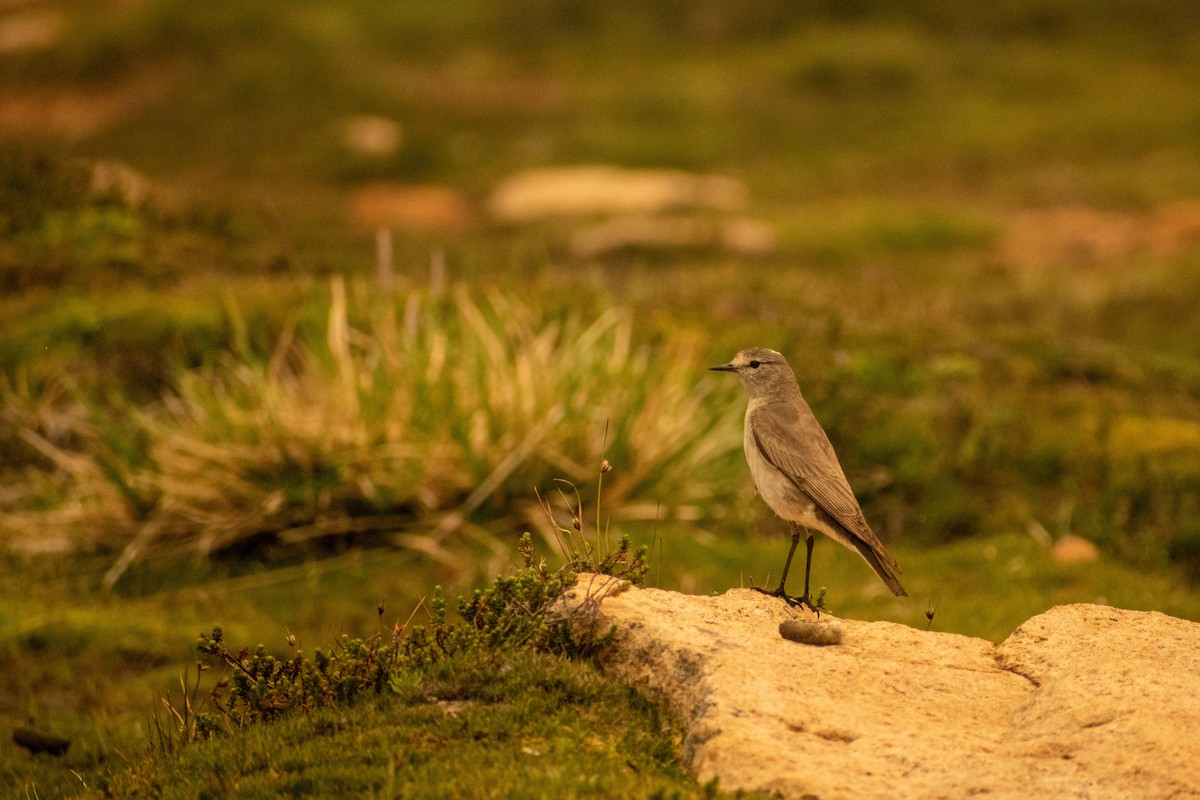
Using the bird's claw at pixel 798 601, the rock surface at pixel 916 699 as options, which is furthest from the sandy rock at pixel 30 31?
the rock surface at pixel 916 699

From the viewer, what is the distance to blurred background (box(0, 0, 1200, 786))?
8844 millimetres

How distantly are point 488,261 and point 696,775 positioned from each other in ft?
41.6

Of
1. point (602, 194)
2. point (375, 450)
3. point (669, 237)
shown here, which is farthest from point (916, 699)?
point (602, 194)

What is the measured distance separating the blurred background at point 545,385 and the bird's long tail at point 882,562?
2.43ft

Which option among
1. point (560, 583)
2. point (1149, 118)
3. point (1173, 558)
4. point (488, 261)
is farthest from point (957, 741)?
point (1149, 118)

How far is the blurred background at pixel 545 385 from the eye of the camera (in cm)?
884

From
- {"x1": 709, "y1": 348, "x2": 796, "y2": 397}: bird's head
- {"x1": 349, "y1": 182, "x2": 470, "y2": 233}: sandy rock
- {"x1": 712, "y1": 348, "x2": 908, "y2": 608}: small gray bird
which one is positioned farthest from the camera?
{"x1": 349, "y1": 182, "x2": 470, "y2": 233}: sandy rock

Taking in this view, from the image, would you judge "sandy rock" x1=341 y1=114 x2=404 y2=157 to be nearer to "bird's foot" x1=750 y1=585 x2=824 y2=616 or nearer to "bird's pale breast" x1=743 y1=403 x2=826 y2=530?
"bird's pale breast" x1=743 y1=403 x2=826 y2=530

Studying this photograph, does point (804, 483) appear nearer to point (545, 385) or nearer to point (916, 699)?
point (916, 699)

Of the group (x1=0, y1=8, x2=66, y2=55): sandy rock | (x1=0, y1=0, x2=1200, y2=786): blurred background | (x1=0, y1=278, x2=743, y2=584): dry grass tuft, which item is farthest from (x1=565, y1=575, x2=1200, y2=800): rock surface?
(x1=0, y1=8, x2=66, y2=55): sandy rock

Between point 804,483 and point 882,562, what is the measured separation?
0.43 meters

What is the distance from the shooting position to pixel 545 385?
9.73m

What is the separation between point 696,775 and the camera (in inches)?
176

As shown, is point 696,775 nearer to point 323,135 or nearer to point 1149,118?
point 323,135
